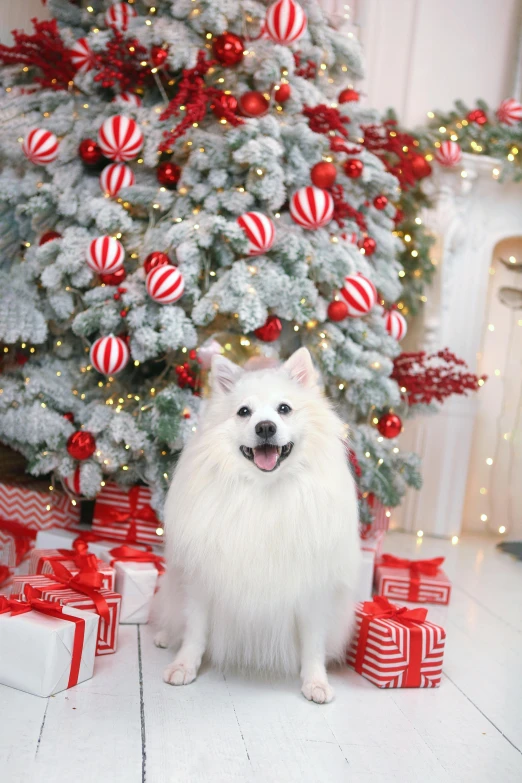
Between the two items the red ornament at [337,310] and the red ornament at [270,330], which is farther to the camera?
the red ornament at [337,310]

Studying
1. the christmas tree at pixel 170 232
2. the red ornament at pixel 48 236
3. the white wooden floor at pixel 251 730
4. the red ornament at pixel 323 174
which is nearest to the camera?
the white wooden floor at pixel 251 730

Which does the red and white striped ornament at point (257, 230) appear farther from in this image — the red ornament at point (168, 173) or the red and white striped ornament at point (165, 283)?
the red ornament at point (168, 173)

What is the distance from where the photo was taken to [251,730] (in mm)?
1756

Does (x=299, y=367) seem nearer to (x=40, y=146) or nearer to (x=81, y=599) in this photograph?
(x=81, y=599)

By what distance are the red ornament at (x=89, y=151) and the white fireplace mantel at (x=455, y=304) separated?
2.02 meters

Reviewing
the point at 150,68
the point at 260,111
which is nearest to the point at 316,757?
the point at 260,111

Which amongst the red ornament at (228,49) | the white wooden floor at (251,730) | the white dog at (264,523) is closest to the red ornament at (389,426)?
the white wooden floor at (251,730)

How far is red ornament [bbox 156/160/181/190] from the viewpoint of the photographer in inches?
119

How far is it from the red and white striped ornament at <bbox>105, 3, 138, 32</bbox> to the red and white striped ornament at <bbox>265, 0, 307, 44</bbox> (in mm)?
638

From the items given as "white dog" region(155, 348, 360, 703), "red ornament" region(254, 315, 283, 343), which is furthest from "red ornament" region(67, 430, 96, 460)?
"white dog" region(155, 348, 360, 703)

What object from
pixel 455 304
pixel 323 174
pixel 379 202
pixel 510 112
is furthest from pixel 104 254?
pixel 510 112

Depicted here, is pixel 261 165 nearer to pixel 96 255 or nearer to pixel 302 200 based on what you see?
pixel 302 200

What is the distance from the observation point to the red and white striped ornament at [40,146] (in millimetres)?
2938

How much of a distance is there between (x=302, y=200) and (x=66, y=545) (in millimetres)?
1683
